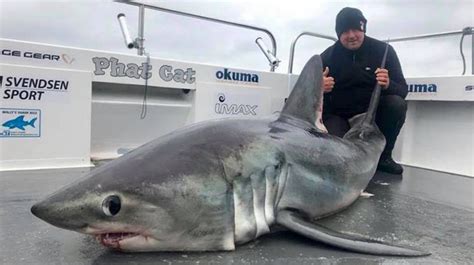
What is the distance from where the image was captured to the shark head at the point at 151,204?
4.70 feet

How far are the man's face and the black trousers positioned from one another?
0.53 metres

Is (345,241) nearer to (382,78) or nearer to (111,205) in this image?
(111,205)

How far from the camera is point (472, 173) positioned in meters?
4.51

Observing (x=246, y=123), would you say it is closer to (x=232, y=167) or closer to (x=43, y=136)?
(x=232, y=167)

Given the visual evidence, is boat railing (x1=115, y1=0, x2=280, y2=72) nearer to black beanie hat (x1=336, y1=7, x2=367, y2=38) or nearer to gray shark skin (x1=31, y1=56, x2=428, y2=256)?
black beanie hat (x1=336, y1=7, x2=367, y2=38)

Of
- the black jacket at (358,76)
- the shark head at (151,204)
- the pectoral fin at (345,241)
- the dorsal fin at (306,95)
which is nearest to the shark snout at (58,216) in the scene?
the shark head at (151,204)

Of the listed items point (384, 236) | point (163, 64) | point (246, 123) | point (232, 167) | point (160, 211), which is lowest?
point (384, 236)

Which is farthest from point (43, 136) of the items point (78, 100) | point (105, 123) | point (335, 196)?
point (335, 196)

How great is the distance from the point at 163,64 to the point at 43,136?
4.10ft

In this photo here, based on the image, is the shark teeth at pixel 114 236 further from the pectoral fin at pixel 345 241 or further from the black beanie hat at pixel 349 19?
the black beanie hat at pixel 349 19

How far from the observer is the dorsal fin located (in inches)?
100

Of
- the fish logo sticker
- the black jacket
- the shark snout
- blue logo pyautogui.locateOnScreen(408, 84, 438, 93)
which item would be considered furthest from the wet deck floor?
blue logo pyautogui.locateOnScreen(408, 84, 438, 93)

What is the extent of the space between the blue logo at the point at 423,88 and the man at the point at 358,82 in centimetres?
80

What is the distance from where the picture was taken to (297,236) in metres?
1.95
